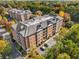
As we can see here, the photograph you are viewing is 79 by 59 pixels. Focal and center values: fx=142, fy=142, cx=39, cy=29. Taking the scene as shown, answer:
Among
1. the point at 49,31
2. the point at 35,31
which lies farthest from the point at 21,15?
the point at 35,31

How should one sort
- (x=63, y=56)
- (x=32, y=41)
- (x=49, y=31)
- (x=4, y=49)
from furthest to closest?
(x=49, y=31) → (x=32, y=41) → (x=4, y=49) → (x=63, y=56)

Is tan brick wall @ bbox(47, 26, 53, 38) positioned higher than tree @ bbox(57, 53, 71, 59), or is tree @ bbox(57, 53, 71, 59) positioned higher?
tree @ bbox(57, 53, 71, 59)

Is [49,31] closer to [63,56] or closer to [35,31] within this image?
[35,31]

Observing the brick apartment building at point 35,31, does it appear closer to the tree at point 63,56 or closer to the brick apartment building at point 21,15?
the tree at point 63,56

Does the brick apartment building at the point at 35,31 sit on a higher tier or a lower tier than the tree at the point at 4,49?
higher

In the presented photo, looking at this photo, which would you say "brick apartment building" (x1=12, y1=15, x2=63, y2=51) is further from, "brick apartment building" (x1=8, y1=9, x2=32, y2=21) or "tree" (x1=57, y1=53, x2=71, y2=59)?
"brick apartment building" (x1=8, y1=9, x2=32, y2=21)

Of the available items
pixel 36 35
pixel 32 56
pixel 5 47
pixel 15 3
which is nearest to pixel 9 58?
pixel 5 47

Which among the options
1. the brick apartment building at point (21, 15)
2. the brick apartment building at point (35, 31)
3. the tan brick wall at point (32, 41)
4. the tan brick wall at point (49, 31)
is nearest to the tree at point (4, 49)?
the brick apartment building at point (35, 31)

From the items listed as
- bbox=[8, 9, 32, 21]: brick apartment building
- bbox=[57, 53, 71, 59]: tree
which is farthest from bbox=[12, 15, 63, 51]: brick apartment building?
bbox=[8, 9, 32, 21]: brick apartment building
